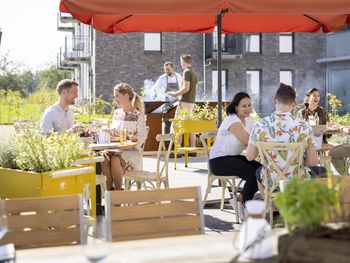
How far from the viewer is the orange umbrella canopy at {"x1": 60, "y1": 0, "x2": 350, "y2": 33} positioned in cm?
655

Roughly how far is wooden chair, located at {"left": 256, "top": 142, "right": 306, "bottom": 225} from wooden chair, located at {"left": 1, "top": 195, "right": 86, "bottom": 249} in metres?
2.63

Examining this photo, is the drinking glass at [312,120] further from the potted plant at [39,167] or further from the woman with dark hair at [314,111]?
the potted plant at [39,167]

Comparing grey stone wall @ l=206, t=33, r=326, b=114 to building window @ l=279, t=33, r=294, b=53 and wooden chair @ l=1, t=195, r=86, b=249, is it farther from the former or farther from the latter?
wooden chair @ l=1, t=195, r=86, b=249

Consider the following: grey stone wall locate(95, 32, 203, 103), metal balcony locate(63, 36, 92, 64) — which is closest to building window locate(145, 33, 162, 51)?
grey stone wall locate(95, 32, 203, 103)

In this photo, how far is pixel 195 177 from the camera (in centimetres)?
1087

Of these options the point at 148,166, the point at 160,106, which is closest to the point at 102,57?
the point at 160,106

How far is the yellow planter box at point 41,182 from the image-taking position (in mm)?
4980

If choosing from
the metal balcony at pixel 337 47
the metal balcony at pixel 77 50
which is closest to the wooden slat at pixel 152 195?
the metal balcony at pixel 337 47

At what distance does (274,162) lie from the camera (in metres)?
5.86

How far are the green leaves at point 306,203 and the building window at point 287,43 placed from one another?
30292 mm

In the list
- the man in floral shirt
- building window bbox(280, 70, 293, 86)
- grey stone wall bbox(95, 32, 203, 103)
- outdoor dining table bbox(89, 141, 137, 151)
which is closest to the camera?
the man in floral shirt

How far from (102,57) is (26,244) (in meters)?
26.7

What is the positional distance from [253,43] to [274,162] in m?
26.5

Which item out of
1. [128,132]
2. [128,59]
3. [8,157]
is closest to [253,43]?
[128,59]
